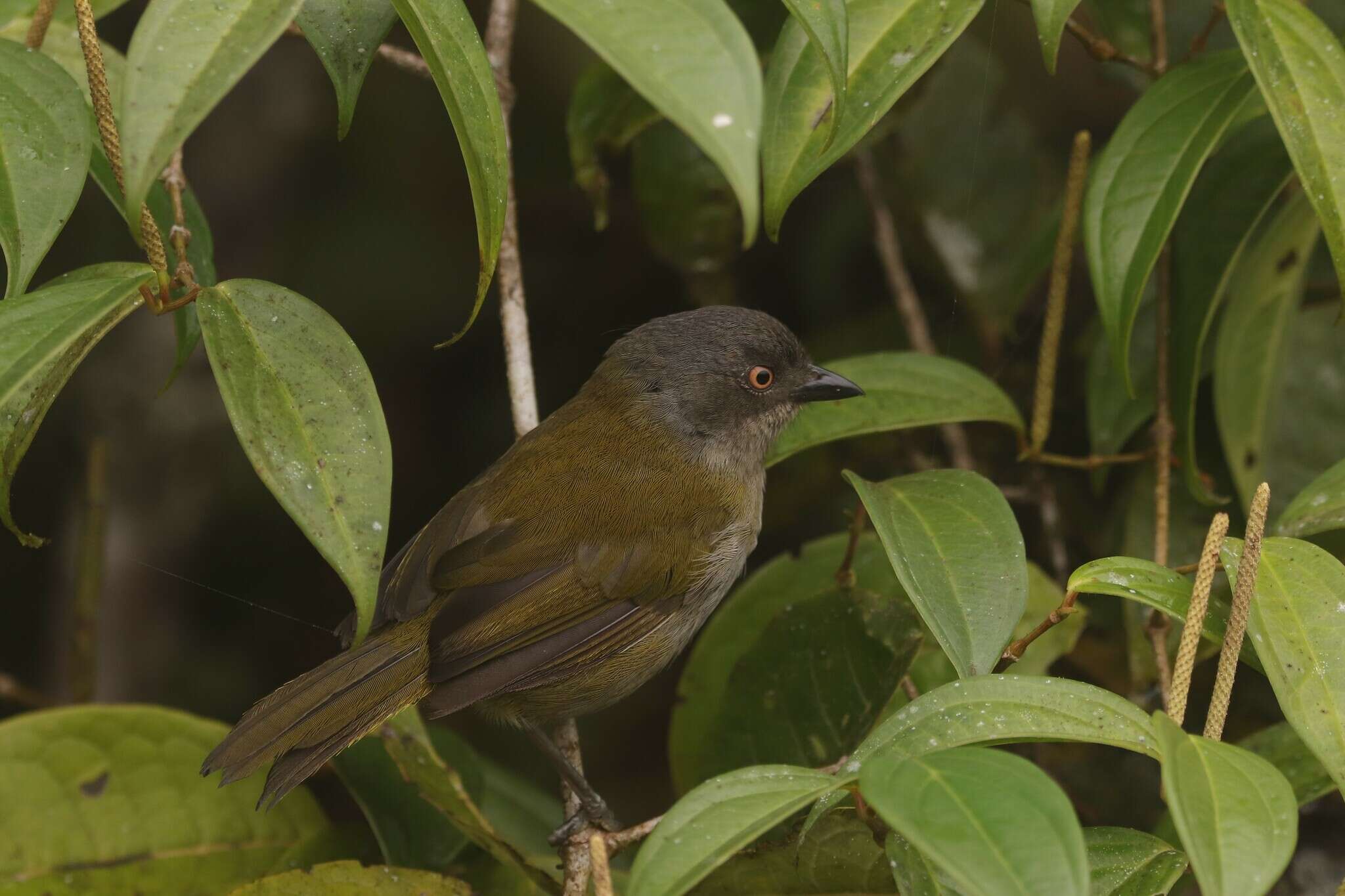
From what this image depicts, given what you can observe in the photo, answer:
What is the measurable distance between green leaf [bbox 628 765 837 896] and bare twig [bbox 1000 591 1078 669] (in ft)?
1.55

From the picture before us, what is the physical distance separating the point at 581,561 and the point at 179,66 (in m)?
1.56

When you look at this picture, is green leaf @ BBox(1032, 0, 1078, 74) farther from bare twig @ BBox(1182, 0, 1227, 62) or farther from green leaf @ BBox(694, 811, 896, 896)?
green leaf @ BBox(694, 811, 896, 896)

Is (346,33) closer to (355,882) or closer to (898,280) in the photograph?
(355,882)

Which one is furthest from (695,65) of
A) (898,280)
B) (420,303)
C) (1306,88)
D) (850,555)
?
(420,303)

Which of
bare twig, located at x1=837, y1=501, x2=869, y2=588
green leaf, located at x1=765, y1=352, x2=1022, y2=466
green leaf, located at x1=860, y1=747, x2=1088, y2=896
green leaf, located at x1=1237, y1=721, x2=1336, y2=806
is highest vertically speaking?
green leaf, located at x1=860, y1=747, x2=1088, y2=896

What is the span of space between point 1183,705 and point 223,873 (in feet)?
6.39

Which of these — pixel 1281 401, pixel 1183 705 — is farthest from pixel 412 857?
pixel 1281 401

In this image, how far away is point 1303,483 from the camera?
9.74 ft

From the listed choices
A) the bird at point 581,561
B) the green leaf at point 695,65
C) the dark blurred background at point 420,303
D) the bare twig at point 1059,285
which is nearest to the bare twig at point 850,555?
the bird at point 581,561

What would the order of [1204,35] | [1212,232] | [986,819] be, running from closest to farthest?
[986,819]
[1204,35]
[1212,232]

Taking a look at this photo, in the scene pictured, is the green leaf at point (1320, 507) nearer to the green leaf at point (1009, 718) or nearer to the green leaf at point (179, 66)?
the green leaf at point (1009, 718)

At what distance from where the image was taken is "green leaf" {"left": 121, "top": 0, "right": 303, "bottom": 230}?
130 cm

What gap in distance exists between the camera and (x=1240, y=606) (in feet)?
5.19

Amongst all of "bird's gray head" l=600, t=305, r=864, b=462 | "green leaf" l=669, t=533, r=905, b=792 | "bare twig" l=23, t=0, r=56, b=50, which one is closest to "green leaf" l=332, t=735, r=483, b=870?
"green leaf" l=669, t=533, r=905, b=792
